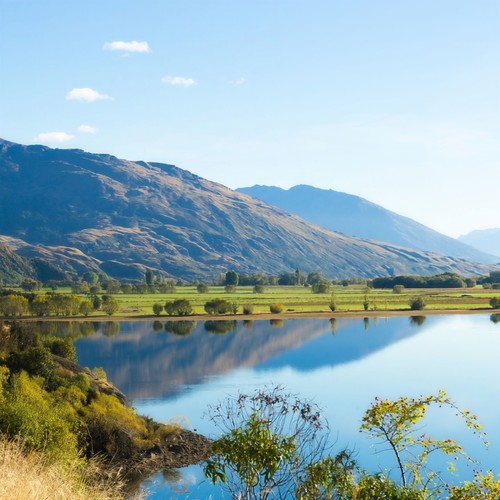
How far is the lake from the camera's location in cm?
3219

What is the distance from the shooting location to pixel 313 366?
54.9 meters

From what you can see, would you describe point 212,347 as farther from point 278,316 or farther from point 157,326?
point 278,316

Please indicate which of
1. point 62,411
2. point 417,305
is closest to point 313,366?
point 62,411

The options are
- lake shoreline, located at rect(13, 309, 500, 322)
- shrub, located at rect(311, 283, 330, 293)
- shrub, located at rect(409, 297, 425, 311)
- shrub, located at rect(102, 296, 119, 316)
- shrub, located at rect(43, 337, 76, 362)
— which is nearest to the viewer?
shrub, located at rect(43, 337, 76, 362)

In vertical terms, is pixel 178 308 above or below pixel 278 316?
above

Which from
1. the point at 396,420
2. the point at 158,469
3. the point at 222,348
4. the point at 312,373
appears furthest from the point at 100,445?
the point at 222,348

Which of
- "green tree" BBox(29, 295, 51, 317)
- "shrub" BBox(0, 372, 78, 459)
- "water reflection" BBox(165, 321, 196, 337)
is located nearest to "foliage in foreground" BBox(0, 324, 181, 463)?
"shrub" BBox(0, 372, 78, 459)

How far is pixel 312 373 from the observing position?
51.1 metres

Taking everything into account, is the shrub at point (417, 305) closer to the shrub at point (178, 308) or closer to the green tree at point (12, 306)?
the shrub at point (178, 308)

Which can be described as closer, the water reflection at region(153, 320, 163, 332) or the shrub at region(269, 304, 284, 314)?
the water reflection at region(153, 320, 163, 332)

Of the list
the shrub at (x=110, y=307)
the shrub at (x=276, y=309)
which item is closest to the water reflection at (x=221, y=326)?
the shrub at (x=276, y=309)

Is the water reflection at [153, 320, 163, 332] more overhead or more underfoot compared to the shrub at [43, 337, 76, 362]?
more underfoot

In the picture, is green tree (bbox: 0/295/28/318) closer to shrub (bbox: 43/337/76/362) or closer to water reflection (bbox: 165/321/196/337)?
water reflection (bbox: 165/321/196/337)

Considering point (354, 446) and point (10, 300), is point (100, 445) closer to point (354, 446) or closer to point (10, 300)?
point (354, 446)
